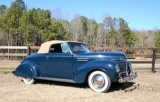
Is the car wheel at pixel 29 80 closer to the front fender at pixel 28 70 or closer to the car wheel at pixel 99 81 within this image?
the front fender at pixel 28 70

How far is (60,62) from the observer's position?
852 cm

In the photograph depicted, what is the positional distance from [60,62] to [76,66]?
0.66m

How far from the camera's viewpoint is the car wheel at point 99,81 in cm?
758

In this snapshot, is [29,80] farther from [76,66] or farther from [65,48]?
[76,66]

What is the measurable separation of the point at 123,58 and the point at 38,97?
10.1 ft

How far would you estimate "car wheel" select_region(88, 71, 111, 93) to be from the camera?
24.9 feet

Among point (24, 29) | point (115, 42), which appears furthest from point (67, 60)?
point (115, 42)

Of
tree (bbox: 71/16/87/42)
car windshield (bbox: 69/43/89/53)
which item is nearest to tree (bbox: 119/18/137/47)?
tree (bbox: 71/16/87/42)

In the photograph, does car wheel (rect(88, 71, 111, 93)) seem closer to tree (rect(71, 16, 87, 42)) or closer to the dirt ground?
the dirt ground

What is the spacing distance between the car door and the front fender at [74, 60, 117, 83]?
0.36 metres

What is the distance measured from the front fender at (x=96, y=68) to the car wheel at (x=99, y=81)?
0.46 feet

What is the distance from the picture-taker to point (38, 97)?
6.86 meters

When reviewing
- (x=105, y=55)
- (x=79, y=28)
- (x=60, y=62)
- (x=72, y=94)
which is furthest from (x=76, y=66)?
(x=79, y=28)

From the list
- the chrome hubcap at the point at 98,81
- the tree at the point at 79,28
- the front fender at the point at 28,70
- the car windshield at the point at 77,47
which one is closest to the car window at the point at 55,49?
the car windshield at the point at 77,47
